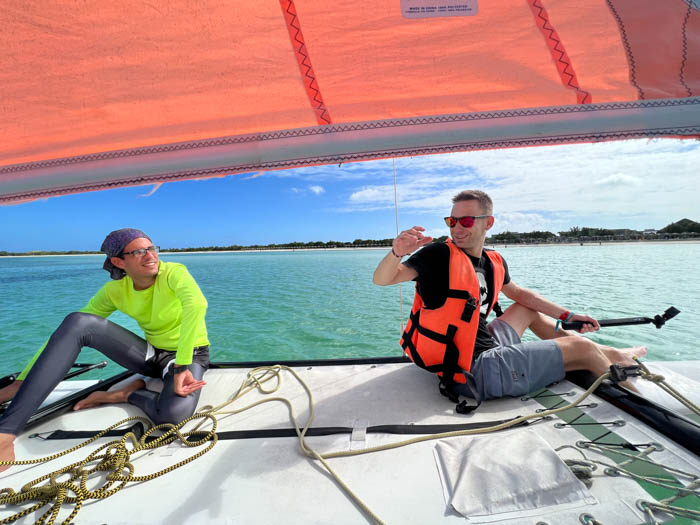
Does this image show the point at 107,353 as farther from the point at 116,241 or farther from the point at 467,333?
the point at 467,333

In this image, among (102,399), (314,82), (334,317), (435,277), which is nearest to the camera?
(314,82)

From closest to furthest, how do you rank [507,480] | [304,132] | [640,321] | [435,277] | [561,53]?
[507,480]
[561,53]
[304,132]
[435,277]
[640,321]

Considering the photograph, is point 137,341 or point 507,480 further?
point 137,341

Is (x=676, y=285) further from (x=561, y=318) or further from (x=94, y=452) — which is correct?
(x=94, y=452)

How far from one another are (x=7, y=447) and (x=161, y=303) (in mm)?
893

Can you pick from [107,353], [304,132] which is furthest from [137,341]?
[304,132]

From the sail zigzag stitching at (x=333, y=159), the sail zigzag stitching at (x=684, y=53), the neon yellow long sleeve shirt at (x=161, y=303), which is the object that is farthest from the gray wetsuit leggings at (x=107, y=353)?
the sail zigzag stitching at (x=684, y=53)

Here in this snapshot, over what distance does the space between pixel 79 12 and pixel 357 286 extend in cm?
1234

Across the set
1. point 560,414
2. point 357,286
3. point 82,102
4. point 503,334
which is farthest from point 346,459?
point 357,286

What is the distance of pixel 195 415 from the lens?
1.78m

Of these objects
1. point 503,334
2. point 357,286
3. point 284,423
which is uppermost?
point 503,334

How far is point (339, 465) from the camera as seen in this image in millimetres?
1354

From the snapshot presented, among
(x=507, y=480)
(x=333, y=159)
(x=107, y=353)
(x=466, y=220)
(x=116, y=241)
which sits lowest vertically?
(x=507, y=480)

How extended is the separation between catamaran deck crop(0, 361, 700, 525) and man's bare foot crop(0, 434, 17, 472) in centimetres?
6
